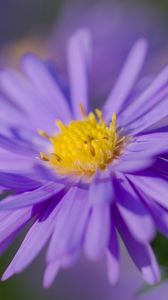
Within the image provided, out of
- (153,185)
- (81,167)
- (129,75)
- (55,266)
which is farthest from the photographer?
(129,75)

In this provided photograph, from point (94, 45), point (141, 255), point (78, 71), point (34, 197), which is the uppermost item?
point (94, 45)

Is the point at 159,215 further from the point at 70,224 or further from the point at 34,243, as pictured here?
the point at 34,243

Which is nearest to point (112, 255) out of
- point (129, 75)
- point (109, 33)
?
point (129, 75)

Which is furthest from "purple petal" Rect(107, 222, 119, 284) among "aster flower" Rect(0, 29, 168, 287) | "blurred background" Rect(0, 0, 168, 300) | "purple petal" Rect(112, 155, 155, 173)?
"blurred background" Rect(0, 0, 168, 300)

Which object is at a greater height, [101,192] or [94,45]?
[94,45]

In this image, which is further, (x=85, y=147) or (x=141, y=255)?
(x=85, y=147)

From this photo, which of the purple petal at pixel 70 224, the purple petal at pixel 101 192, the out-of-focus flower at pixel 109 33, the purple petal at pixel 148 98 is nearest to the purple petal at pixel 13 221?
the purple petal at pixel 70 224

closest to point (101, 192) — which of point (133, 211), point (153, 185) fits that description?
point (133, 211)

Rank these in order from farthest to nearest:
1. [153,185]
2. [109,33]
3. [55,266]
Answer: [109,33] < [153,185] < [55,266]
